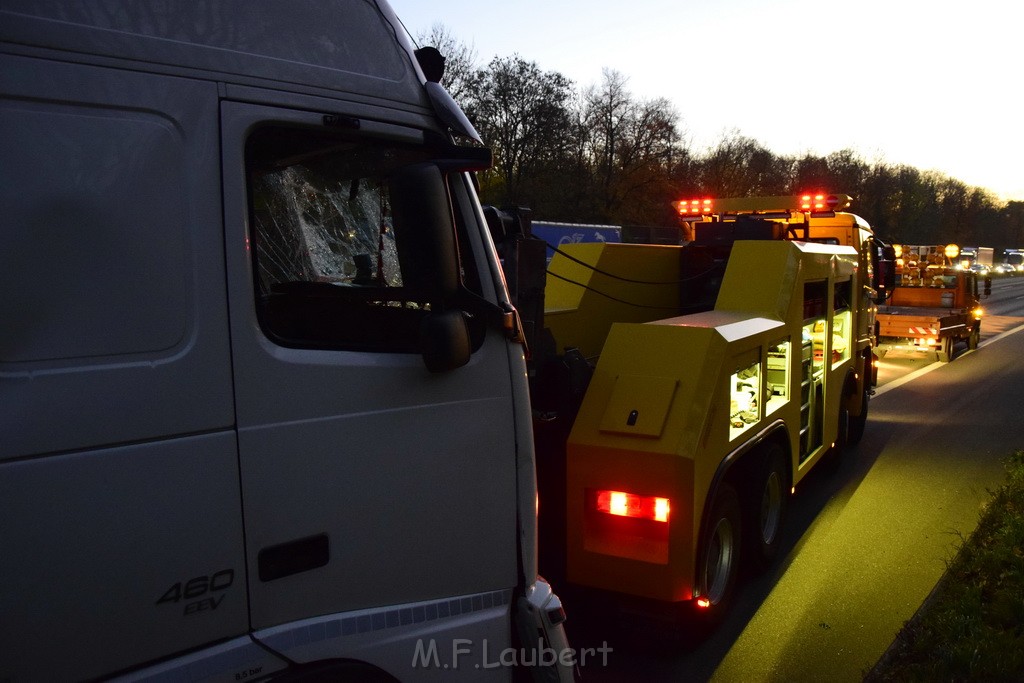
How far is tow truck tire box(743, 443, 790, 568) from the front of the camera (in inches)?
200

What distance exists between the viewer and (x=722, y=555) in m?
4.77

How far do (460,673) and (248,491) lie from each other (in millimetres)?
970

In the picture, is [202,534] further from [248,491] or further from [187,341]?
[187,341]

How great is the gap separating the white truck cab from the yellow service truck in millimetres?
1385

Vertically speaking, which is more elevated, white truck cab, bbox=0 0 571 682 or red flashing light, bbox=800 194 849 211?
red flashing light, bbox=800 194 849 211

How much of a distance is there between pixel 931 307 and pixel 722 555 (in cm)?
1573

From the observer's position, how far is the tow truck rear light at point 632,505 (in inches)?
161

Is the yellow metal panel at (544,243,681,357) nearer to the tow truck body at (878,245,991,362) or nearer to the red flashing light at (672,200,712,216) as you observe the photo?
the red flashing light at (672,200,712,216)

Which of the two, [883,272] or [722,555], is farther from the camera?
[883,272]

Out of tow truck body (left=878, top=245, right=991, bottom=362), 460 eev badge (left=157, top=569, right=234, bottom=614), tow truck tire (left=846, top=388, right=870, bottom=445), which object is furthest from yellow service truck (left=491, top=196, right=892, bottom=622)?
tow truck body (left=878, top=245, right=991, bottom=362)

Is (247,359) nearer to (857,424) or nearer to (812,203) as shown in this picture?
(812,203)

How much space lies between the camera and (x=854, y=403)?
8.83m

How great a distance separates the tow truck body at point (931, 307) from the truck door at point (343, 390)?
621 inches

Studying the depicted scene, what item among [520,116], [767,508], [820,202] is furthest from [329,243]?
[520,116]
